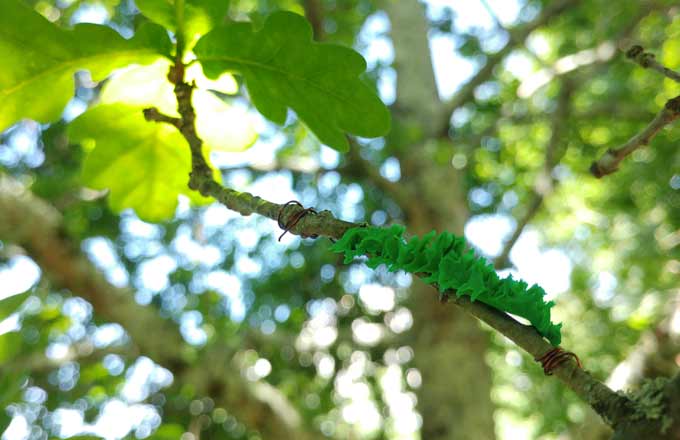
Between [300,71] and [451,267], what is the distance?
43 cm

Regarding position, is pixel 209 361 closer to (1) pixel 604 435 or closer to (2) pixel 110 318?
(2) pixel 110 318

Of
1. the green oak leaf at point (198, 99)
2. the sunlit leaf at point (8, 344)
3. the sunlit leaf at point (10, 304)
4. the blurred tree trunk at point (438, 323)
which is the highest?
the blurred tree trunk at point (438, 323)

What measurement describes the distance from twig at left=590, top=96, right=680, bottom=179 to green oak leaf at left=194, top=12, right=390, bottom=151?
360 millimetres

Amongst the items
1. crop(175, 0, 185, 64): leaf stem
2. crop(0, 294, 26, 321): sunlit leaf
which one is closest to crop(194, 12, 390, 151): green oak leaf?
crop(175, 0, 185, 64): leaf stem

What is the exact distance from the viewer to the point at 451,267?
0.63m

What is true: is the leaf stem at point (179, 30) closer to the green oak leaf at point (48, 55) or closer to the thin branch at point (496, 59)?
the green oak leaf at point (48, 55)

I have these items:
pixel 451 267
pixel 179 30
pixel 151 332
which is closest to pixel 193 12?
pixel 179 30

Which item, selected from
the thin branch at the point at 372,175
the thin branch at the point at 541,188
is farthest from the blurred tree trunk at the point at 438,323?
the thin branch at the point at 541,188

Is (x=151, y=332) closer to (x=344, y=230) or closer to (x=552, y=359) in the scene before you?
(x=344, y=230)

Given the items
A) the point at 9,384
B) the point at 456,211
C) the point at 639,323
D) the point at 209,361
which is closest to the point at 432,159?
the point at 456,211

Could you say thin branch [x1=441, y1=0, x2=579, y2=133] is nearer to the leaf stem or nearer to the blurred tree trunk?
the blurred tree trunk

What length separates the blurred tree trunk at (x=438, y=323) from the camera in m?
2.89

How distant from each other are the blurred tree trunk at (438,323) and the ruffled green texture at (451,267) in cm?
203

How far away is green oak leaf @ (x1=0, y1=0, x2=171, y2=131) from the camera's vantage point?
2.88ft
